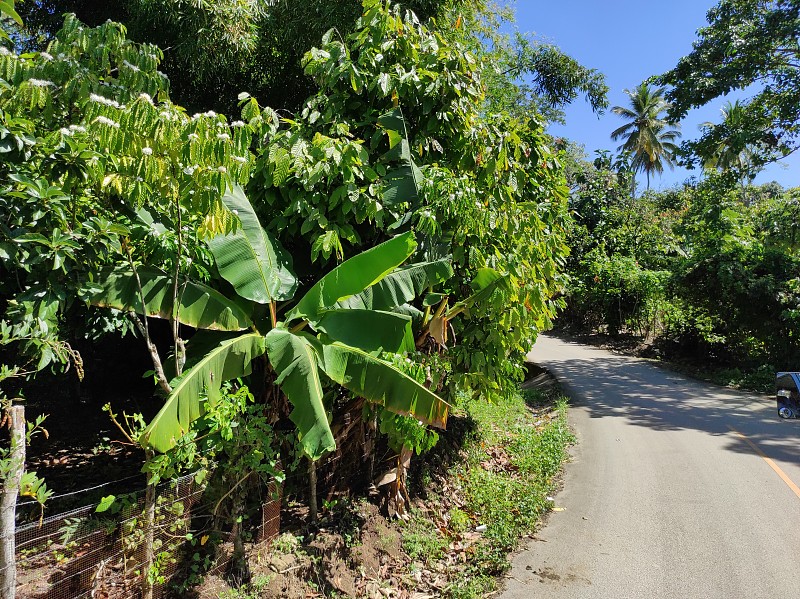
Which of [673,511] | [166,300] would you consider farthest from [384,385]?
[673,511]

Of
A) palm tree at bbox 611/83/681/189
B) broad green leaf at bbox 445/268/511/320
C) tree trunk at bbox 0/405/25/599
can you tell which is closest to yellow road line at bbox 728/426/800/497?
broad green leaf at bbox 445/268/511/320

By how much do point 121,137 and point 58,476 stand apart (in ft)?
15.3

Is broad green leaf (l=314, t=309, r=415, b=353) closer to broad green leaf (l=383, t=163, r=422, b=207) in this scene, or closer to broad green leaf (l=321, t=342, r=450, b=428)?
broad green leaf (l=321, t=342, r=450, b=428)

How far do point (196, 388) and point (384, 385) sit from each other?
4.94ft

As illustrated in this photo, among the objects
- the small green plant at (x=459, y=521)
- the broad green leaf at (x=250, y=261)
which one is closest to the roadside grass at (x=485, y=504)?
the small green plant at (x=459, y=521)

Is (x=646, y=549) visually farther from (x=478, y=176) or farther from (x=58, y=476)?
(x=58, y=476)

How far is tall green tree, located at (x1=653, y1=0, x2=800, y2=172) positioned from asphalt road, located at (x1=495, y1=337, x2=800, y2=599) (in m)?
7.76

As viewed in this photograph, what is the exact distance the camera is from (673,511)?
6.58 m

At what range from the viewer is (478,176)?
21.6 feet

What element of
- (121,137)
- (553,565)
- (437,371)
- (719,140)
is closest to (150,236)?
(121,137)

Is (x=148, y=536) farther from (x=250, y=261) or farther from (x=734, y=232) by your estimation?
(x=734, y=232)

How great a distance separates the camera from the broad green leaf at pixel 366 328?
4.94 metres

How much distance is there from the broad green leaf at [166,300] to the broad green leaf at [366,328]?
2.45 feet

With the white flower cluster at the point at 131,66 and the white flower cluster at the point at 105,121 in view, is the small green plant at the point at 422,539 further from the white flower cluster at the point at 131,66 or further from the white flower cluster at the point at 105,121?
the white flower cluster at the point at 131,66
